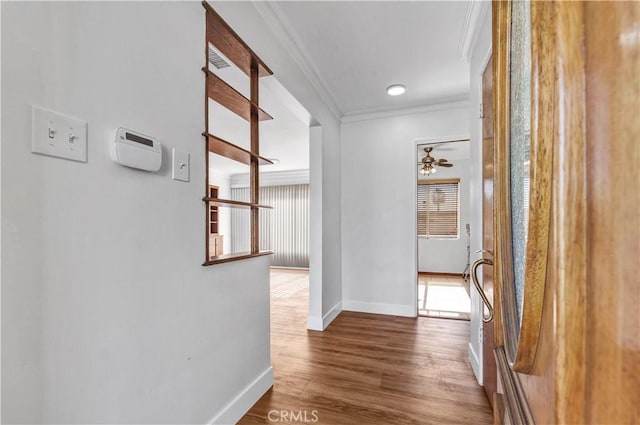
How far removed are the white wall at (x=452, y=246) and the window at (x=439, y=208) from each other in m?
0.09

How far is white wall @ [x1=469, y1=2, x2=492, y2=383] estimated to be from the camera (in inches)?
72.1

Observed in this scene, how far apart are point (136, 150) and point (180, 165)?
0.22 m

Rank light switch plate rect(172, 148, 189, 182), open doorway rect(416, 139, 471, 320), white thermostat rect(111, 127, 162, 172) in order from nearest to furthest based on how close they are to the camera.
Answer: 1. white thermostat rect(111, 127, 162, 172)
2. light switch plate rect(172, 148, 189, 182)
3. open doorway rect(416, 139, 471, 320)

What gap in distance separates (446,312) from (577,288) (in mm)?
3567

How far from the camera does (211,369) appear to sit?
1355 millimetres

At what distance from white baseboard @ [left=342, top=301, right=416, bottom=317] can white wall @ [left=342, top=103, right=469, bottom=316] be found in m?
0.01

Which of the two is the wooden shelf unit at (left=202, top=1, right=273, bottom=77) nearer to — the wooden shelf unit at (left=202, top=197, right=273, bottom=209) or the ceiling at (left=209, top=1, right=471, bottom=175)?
the ceiling at (left=209, top=1, right=471, bottom=175)

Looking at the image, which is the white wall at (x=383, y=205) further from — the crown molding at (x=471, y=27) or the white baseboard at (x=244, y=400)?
the white baseboard at (x=244, y=400)

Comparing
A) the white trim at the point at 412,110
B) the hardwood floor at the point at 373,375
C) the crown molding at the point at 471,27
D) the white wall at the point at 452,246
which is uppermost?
the crown molding at the point at 471,27

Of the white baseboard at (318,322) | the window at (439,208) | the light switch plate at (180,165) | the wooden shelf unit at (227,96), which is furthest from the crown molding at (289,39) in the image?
the window at (439,208)

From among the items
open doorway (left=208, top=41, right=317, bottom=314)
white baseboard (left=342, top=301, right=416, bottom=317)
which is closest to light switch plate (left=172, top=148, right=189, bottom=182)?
white baseboard (left=342, top=301, right=416, bottom=317)

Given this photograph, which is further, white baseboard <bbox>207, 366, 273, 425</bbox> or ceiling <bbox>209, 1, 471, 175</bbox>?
ceiling <bbox>209, 1, 471, 175</bbox>

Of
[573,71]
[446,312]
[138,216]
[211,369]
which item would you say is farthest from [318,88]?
[446,312]

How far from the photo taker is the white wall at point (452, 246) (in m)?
5.70
